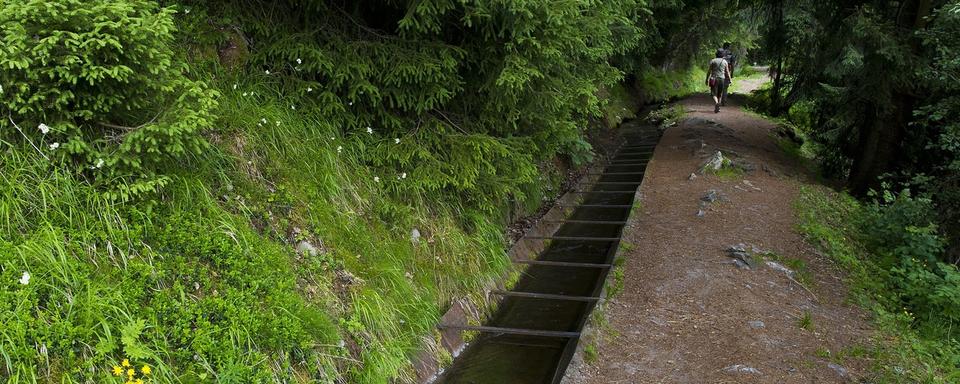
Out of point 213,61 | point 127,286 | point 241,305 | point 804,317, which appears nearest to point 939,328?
point 804,317

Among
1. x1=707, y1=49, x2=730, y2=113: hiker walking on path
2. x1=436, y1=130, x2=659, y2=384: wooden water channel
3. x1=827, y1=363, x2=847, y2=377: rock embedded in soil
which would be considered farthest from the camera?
x1=707, y1=49, x2=730, y2=113: hiker walking on path

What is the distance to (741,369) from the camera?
14.2 feet

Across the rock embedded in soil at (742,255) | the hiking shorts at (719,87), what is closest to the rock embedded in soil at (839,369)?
the rock embedded in soil at (742,255)

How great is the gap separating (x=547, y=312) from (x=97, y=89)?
4.73 m

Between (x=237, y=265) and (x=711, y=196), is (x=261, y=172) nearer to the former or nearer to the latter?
(x=237, y=265)

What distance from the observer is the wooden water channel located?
5.02m

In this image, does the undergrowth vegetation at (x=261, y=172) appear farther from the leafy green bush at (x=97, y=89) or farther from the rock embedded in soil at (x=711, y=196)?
the rock embedded in soil at (x=711, y=196)

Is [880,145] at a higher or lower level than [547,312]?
higher

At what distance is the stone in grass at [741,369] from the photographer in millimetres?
4281

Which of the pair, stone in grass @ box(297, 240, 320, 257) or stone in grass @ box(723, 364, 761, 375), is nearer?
stone in grass @ box(723, 364, 761, 375)

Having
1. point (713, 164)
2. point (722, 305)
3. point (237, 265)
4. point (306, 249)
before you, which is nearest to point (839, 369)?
point (722, 305)

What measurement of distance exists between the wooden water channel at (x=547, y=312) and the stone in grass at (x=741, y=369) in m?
1.26

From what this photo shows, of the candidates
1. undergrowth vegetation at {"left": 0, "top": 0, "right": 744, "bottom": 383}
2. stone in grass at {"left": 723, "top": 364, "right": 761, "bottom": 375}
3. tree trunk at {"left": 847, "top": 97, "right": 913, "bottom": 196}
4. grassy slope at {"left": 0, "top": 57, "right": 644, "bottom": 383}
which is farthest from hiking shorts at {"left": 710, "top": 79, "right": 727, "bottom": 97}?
stone in grass at {"left": 723, "top": 364, "right": 761, "bottom": 375}

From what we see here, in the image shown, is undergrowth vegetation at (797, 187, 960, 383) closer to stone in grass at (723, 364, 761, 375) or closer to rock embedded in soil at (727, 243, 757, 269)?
stone in grass at (723, 364, 761, 375)
